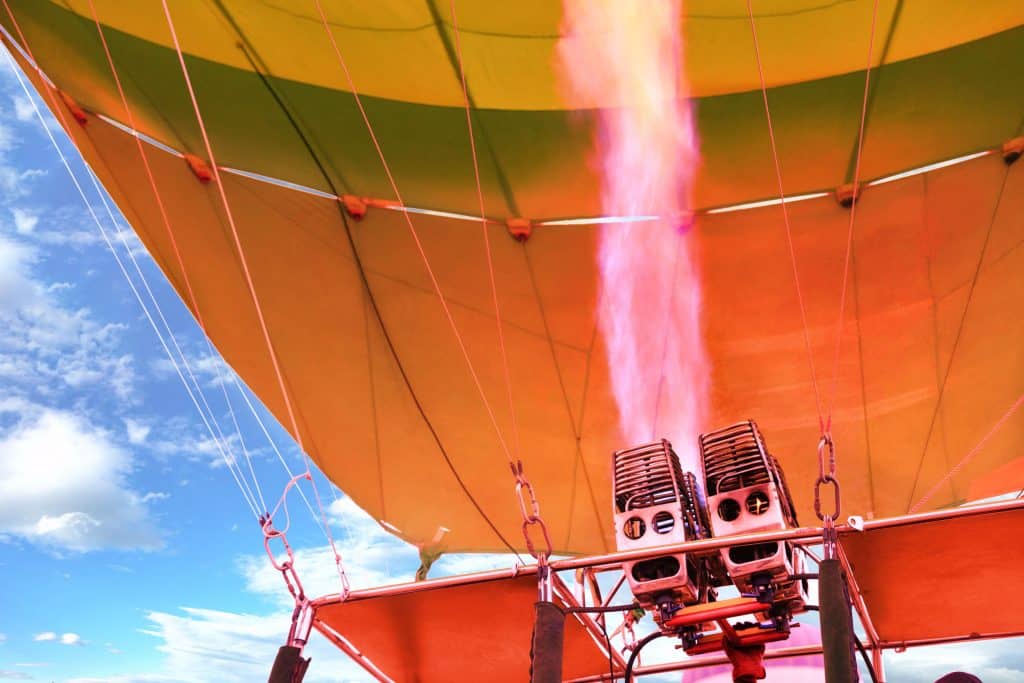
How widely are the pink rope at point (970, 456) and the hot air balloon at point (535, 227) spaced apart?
1.6 inches

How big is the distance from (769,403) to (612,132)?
124 inches

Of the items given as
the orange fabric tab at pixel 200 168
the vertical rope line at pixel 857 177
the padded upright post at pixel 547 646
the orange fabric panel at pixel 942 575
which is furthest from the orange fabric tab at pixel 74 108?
the orange fabric panel at pixel 942 575

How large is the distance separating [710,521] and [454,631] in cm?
124

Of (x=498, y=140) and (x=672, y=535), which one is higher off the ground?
(x=498, y=140)

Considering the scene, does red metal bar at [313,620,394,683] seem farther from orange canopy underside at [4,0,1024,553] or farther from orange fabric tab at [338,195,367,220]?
orange fabric tab at [338,195,367,220]

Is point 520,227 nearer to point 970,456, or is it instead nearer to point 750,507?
point 750,507

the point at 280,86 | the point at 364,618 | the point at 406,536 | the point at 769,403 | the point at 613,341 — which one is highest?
the point at 280,86

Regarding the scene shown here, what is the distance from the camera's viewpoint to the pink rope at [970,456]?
7.50m

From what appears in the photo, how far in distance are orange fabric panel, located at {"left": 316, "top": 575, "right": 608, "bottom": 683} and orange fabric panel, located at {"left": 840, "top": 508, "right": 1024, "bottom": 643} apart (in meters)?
1.20

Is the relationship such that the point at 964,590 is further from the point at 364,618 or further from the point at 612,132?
the point at 612,132

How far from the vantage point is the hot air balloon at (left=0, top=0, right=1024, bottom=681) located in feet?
18.8

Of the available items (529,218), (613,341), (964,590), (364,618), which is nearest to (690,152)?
(529,218)

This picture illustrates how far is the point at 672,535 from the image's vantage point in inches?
110

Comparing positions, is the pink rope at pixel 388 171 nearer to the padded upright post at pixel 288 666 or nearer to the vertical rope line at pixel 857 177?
the vertical rope line at pixel 857 177
